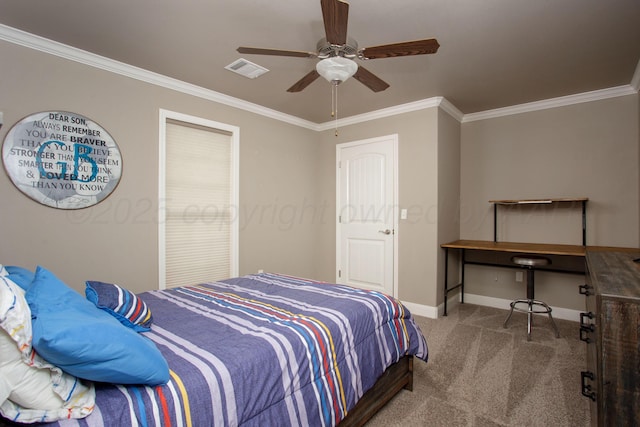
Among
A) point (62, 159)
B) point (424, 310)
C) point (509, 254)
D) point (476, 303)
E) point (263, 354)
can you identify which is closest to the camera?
point (263, 354)

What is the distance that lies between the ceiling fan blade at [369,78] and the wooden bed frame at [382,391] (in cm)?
195

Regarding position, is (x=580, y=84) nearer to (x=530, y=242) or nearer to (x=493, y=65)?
(x=493, y=65)

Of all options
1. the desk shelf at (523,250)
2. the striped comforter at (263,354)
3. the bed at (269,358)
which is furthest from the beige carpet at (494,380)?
the desk shelf at (523,250)

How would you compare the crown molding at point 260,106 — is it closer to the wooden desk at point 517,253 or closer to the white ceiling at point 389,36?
the white ceiling at point 389,36

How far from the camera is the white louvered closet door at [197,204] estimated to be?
10.8 ft

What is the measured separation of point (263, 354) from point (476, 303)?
3.67 m

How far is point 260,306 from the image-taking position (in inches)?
76.1

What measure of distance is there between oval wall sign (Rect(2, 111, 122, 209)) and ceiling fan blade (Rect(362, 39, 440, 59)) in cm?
227

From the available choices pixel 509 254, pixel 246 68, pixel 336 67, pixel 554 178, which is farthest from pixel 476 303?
pixel 246 68

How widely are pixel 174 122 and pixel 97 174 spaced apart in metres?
0.90

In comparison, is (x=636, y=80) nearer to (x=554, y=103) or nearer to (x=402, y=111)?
(x=554, y=103)

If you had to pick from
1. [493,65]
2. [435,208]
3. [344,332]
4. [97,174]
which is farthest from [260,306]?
[493,65]

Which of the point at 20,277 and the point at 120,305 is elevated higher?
the point at 20,277

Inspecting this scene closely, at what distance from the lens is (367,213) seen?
4.33 meters
